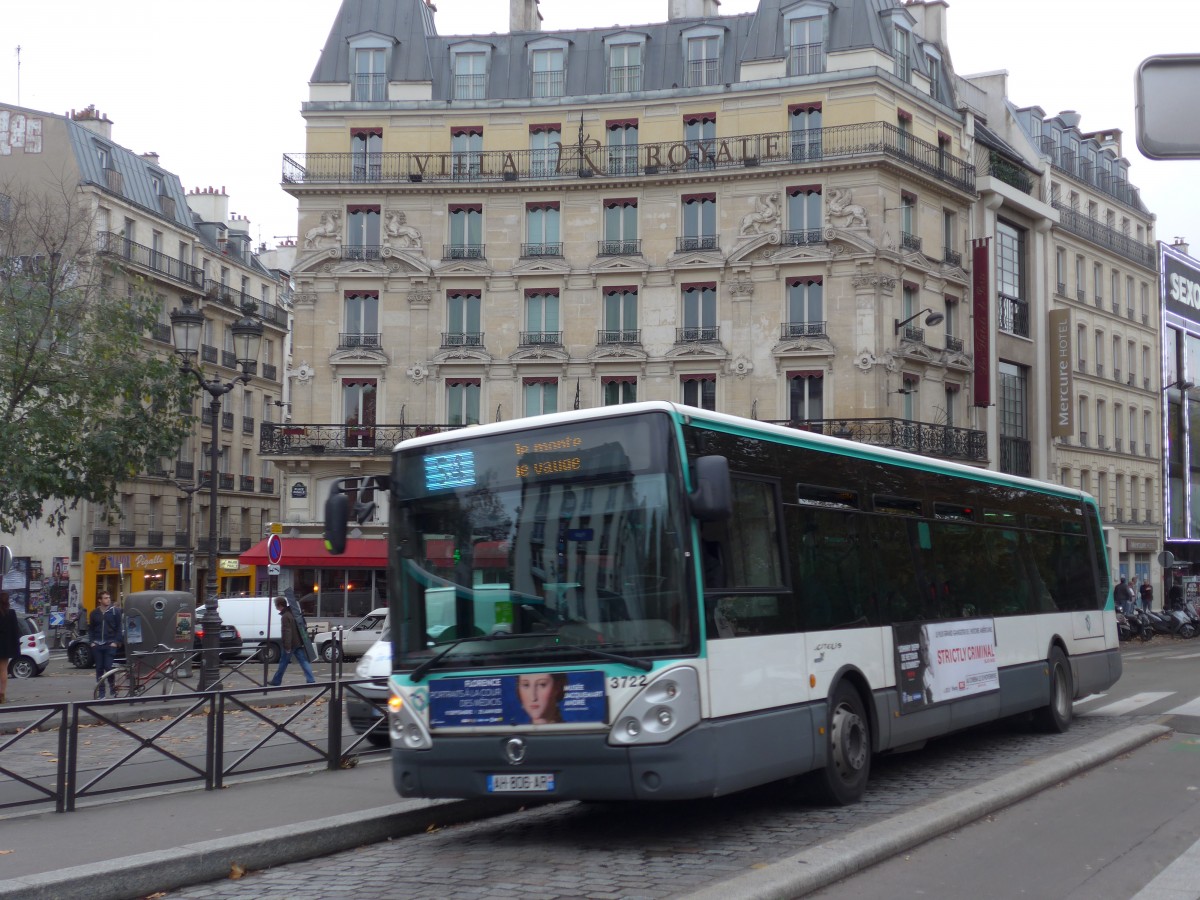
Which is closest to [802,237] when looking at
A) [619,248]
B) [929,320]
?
[929,320]

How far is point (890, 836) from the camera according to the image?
8477mm

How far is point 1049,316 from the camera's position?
178ft

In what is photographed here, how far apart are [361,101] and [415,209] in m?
4.45

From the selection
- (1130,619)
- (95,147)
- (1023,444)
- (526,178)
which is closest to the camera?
(1130,619)

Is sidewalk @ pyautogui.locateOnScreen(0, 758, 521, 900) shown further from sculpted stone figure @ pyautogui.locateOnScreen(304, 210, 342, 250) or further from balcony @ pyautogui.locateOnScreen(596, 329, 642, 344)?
sculpted stone figure @ pyautogui.locateOnScreen(304, 210, 342, 250)

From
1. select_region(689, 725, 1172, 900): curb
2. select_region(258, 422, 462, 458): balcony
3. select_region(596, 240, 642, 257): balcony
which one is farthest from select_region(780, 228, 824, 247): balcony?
select_region(689, 725, 1172, 900): curb

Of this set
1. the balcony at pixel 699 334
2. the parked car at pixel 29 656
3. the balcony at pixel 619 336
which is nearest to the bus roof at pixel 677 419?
the parked car at pixel 29 656

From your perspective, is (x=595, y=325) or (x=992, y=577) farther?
(x=595, y=325)

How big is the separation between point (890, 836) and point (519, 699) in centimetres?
239

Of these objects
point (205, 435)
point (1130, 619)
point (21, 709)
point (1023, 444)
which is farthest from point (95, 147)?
point (21, 709)

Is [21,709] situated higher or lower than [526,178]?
lower

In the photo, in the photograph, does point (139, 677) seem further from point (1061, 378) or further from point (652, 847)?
point (1061, 378)

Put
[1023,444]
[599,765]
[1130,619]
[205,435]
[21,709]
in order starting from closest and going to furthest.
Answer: [599,765]
[21,709]
[1130,619]
[1023,444]
[205,435]

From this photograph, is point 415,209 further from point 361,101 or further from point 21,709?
point 21,709
